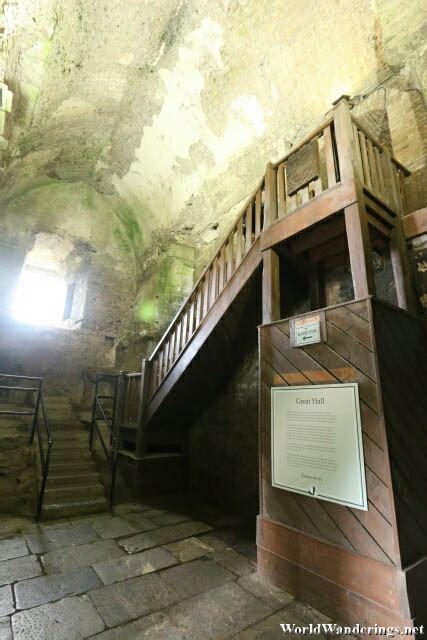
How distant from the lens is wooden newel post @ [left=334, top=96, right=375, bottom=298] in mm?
2713

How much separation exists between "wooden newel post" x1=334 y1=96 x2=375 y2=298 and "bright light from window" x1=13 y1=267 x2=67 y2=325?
337 inches

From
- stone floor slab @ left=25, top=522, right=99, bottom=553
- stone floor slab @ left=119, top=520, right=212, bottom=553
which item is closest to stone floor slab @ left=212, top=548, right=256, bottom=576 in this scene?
stone floor slab @ left=119, top=520, right=212, bottom=553

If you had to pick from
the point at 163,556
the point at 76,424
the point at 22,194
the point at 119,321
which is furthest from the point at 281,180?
the point at 22,194

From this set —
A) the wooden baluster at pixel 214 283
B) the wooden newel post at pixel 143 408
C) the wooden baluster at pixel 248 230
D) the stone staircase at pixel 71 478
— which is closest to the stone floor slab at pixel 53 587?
the stone staircase at pixel 71 478

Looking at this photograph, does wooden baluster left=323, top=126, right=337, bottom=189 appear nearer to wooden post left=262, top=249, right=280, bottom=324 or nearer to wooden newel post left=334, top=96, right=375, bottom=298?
wooden newel post left=334, top=96, right=375, bottom=298

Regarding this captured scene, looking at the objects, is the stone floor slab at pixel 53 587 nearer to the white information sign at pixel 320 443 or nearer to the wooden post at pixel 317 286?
the white information sign at pixel 320 443

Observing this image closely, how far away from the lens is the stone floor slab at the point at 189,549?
321 centimetres

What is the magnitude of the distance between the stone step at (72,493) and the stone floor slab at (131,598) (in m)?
2.11

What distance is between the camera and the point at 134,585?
2.66 meters

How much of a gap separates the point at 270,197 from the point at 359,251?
4.97 ft

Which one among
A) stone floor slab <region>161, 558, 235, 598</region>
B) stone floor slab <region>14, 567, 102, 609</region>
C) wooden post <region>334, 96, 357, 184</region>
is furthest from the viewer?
wooden post <region>334, 96, 357, 184</region>

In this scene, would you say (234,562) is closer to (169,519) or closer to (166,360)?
(169,519)

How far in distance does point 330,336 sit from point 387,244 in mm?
1604

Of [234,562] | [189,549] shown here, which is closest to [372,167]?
[234,562]
